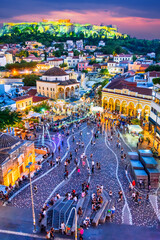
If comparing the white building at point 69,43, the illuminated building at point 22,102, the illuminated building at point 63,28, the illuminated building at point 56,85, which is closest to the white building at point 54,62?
the illuminated building at point 56,85

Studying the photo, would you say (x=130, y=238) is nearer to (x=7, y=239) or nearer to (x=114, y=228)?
(x=114, y=228)

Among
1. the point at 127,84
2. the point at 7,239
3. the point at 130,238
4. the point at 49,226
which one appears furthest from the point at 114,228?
the point at 127,84

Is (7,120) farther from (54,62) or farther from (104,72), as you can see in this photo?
(54,62)

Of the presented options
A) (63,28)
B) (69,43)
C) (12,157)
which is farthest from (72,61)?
(63,28)

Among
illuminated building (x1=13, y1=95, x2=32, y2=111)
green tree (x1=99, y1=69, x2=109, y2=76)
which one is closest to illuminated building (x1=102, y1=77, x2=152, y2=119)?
illuminated building (x1=13, y1=95, x2=32, y2=111)

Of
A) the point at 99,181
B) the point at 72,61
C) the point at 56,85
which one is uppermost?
the point at 72,61

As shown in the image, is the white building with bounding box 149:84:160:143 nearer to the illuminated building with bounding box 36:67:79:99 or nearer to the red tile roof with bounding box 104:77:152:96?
the red tile roof with bounding box 104:77:152:96
